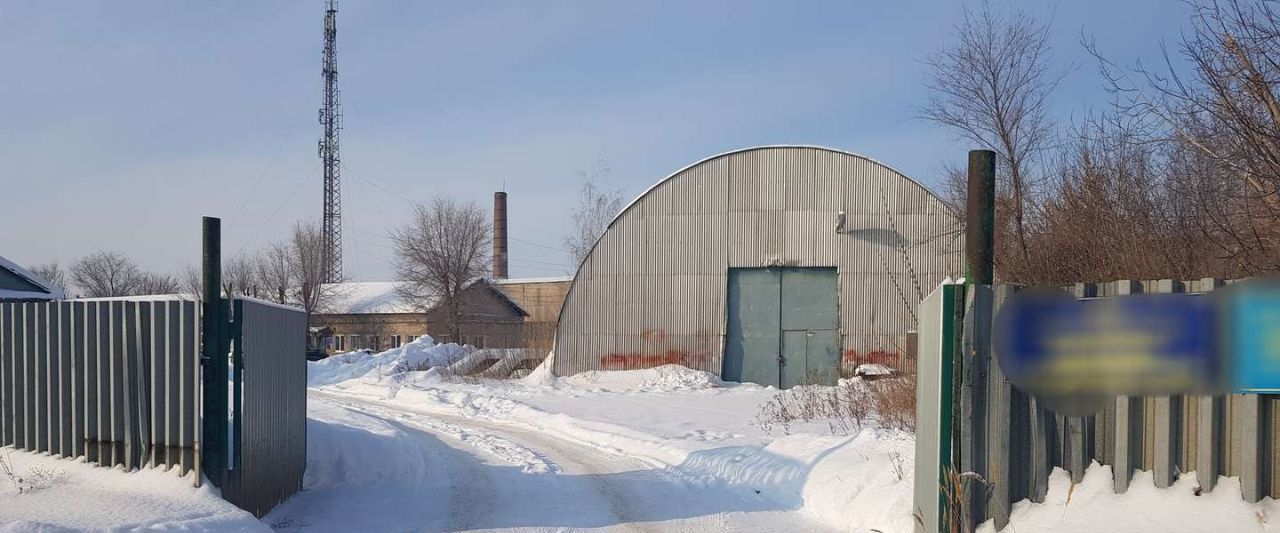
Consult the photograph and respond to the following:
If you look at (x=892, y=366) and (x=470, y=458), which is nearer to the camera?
(x=470, y=458)

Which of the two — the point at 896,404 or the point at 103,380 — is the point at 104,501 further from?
the point at 896,404

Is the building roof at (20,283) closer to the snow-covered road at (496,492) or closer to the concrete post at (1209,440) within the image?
the snow-covered road at (496,492)

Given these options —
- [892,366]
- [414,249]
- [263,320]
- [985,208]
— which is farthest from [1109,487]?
[414,249]

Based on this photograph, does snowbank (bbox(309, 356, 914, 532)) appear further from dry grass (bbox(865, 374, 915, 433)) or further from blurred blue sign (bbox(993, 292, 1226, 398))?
blurred blue sign (bbox(993, 292, 1226, 398))

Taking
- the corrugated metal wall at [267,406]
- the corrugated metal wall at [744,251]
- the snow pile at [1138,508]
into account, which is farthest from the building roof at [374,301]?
the snow pile at [1138,508]

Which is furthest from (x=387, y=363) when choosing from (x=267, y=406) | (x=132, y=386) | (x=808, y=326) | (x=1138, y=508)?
(x=1138, y=508)

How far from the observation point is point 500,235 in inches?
2968

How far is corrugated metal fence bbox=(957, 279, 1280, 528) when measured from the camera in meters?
6.79

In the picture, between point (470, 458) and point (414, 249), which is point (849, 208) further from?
point (414, 249)

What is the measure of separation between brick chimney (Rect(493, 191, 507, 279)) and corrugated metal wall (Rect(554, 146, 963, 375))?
4298 centimetres

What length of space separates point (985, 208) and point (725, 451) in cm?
762

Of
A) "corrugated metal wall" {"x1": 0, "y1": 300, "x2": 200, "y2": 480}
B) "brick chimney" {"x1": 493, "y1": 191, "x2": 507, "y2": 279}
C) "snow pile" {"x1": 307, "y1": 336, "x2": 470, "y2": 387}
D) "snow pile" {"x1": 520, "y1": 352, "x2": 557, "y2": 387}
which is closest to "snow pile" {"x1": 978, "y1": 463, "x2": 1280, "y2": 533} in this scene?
"corrugated metal wall" {"x1": 0, "y1": 300, "x2": 200, "y2": 480}

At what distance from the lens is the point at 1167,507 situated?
7008 millimetres

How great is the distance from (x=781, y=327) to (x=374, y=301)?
4967 cm
